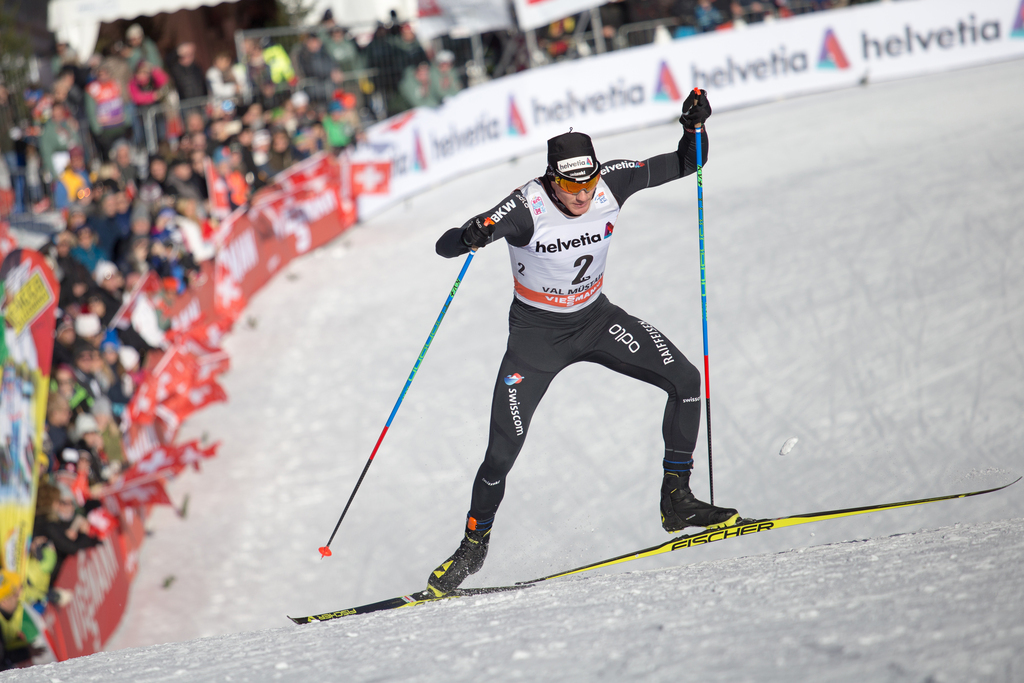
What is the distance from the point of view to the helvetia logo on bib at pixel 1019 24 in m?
14.3

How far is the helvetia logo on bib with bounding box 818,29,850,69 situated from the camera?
14500 millimetres

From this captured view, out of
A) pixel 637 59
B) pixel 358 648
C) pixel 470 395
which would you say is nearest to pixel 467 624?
pixel 358 648

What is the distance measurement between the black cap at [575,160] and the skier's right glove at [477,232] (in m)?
0.38

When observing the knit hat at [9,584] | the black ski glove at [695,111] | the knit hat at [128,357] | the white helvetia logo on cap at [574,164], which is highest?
the black ski glove at [695,111]

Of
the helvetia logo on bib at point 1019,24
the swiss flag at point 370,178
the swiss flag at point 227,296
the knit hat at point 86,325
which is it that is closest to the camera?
the knit hat at point 86,325

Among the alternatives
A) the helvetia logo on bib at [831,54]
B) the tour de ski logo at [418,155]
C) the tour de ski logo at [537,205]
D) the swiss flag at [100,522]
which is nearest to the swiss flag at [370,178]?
the tour de ski logo at [418,155]

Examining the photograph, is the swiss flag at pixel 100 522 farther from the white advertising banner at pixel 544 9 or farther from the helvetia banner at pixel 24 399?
the white advertising banner at pixel 544 9

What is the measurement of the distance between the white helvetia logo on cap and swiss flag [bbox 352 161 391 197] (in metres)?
8.45

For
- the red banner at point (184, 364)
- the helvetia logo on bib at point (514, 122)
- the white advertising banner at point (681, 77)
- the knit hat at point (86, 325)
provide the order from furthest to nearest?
the helvetia logo on bib at point (514, 122), the white advertising banner at point (681, 77), the knit hat at point (86, 325), the red banner at point (184, 364)

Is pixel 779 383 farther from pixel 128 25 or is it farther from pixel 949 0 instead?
pixel 128 25

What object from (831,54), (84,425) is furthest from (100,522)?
(831,54)

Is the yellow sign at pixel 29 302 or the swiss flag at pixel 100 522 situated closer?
the yellow sign at pixel 29 302

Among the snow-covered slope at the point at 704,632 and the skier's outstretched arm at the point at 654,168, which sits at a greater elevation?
the skier's outstretched arm at the point at 654,168

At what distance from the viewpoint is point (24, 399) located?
4.96m
